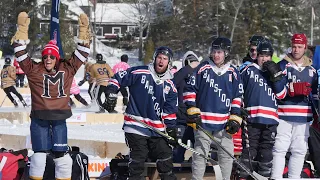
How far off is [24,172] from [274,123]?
2.75 metres

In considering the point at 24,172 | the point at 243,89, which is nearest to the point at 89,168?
the point at 24,172

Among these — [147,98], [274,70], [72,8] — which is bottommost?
[147,98]

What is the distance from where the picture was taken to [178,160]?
8.48 meters

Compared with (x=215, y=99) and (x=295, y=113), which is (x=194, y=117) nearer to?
(x=215, y=99)

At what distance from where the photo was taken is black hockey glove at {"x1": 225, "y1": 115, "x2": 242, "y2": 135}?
6.85 meters

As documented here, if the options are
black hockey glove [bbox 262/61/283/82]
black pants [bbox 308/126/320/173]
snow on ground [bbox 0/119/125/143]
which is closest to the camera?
black hockey glove [bbox 262/61/283/82]

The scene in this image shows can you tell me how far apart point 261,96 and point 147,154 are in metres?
1.37

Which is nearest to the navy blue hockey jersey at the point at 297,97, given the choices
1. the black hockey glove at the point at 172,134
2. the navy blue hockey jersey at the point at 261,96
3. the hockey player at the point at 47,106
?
the navy blue hockey jersey at the point at 261,96

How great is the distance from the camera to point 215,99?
→ 6961mm

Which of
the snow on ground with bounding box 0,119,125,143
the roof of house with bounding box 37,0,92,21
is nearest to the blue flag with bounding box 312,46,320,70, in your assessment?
the snow on ground with bounding box 0,119,125,143

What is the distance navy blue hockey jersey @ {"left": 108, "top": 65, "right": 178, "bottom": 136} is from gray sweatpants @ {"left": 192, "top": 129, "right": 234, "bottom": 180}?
1.18ft

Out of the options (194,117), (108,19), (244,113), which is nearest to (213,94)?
(194,117)

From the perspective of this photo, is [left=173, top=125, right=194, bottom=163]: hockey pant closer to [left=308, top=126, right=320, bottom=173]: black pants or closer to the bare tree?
[left=308, top=126, right=320, bottom=173]: black pants

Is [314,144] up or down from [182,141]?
up
